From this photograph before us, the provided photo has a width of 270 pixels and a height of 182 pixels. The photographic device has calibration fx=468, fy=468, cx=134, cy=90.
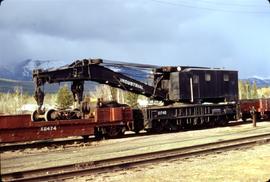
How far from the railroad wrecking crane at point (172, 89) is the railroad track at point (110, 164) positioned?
26.3ft

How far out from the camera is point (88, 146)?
18.4 metres

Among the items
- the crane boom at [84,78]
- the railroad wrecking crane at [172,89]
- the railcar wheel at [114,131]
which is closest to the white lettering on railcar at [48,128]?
the crane boom at [84,78]

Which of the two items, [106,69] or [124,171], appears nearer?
[124,171]

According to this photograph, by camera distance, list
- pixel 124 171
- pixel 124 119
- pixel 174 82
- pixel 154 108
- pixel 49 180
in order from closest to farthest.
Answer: pixel 49 180
pixel 124 171
pixel 124 119
pixel 154 108
pixel 174 82

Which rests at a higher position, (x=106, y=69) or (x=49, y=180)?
(x=106, y=69)

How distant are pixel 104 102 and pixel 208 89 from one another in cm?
743

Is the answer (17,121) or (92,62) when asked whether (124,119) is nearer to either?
(92,62)

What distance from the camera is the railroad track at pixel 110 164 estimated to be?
1024cm

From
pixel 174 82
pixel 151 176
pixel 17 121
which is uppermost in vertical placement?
pixel 174 82

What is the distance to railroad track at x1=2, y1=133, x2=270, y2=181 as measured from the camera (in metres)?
10.2

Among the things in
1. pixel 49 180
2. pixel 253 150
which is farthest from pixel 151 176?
pixel 253 150

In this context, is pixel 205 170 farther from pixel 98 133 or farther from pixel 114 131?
pixel 114 131

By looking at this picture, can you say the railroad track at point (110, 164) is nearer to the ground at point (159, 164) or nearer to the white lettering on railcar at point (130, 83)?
the ground at point (159, 164)

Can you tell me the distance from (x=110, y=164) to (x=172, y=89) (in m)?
14.6
